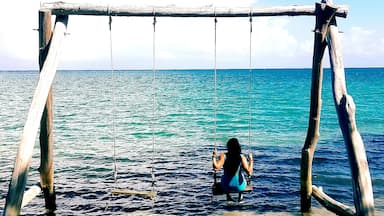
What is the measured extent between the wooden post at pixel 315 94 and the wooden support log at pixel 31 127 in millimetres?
4824

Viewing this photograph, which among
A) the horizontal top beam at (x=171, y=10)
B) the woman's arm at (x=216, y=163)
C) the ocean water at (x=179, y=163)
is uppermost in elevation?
the horizontal top beam at (x=171, y=10)

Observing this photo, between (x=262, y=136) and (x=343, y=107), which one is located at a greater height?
(x=343, y=107)

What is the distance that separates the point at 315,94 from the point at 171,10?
3.32m

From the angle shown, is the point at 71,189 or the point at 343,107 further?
the point at 71,189

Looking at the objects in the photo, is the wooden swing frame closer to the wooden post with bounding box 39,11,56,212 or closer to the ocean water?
the wooden post with bounding box 39,11,56,212

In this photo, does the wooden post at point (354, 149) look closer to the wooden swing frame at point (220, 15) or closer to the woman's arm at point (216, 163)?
the wooden swing frame at point (220, 15)

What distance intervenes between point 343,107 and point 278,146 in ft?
45.0

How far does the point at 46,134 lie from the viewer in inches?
360

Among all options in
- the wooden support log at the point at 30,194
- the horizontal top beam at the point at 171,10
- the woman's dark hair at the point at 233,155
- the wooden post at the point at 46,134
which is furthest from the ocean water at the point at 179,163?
the horizontal top beam at the point at 171,10

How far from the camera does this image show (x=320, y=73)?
895cm

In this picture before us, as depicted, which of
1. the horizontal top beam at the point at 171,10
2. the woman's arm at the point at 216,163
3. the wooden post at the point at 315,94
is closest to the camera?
the horizontal top beam at the point at 171,10

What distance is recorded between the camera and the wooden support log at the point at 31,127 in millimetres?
6398

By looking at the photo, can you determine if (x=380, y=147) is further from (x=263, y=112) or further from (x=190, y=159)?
(x=263, y=112)

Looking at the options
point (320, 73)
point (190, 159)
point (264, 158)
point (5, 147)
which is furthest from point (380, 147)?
point (5, 147)
